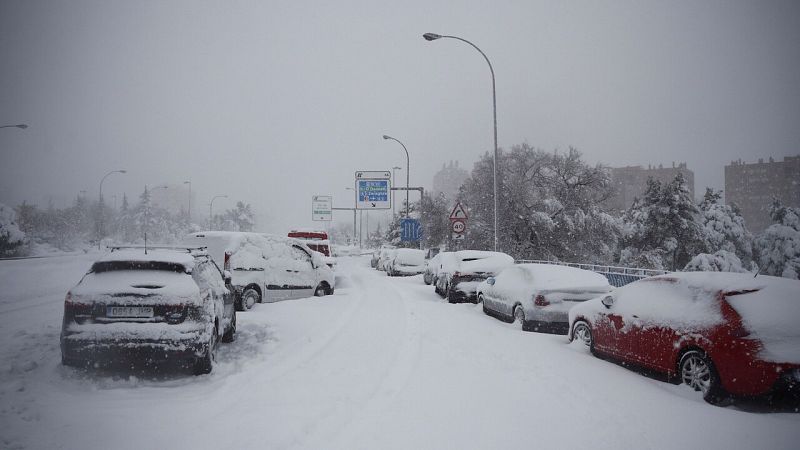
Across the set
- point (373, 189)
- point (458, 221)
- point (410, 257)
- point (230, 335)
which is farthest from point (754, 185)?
point (230, 335)

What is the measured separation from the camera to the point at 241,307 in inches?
458

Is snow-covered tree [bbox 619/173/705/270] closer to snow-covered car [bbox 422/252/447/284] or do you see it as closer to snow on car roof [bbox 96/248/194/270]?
snow-covered car [bbox 422/252/447/284]

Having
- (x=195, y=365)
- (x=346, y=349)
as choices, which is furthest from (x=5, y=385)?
(x=346, y=349)

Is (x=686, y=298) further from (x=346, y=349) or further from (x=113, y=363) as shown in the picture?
(x=113, y=363)

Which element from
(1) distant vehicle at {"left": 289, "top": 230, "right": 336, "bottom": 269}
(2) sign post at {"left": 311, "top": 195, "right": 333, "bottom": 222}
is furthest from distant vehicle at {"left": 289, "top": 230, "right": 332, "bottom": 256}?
(2) sign post at {"left": 311, "top": 195, "right": 333, "bottom": 222}

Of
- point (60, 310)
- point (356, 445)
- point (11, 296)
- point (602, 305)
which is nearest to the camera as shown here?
point (356, 445)

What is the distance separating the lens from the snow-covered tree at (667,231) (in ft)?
133

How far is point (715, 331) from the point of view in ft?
16.6

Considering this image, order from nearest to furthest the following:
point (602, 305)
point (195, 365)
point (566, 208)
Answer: point (195, 365), point (602, 305), point (566, 208)

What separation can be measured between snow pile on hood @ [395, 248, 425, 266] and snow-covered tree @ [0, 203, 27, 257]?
32.5m

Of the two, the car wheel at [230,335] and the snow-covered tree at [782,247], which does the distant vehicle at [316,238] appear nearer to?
the car wheel at [230,335]

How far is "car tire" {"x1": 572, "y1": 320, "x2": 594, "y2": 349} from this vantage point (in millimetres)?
8062

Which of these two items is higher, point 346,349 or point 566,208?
point 566,208

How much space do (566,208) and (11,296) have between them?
37.3 meters
